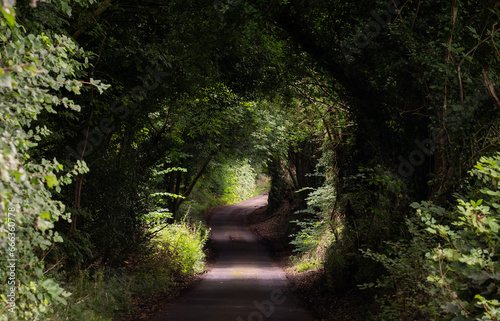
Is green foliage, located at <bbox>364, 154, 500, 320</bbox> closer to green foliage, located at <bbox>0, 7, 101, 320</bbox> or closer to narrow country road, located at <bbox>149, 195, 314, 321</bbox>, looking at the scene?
green foliage, located at <bbox>0, 7, 101, 320</bbox>

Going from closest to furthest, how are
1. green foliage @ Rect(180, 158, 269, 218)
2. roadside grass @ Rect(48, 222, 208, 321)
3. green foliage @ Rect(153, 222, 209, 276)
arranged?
roadside grass @ Rect(48, 222, 208, 321)
green foliage @ Rect(153, 222, 209, 276)
green foliage @ Rect(180, 158, 269, 218)

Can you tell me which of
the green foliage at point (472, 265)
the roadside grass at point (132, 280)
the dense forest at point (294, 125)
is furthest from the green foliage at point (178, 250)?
the green foliage at point (472, 265)

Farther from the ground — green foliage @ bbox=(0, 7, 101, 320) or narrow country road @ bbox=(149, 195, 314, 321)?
green foliage @ bbox=(0, 7, 101, 320)

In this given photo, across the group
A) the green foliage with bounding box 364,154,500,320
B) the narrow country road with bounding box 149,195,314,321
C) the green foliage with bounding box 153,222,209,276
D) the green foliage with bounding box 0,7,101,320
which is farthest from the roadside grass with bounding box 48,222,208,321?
the green foliage with bounding box 364,154,500,320

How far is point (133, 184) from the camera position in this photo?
11008mm

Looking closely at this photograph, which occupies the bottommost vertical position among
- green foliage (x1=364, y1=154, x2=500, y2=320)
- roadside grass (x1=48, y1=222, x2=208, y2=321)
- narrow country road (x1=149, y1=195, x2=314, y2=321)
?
narrow country road (x1=149, y1=195, x2=314, y2=321)

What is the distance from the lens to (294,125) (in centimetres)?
1559

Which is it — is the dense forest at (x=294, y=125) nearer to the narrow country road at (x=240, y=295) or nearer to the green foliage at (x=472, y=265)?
the green foliage at (x=472, y=265)

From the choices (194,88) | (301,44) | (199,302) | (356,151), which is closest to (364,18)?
(301,44)

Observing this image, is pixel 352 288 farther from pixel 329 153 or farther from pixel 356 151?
pixel 329 153

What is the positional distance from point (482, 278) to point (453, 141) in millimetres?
2665

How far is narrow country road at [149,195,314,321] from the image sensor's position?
9383 millimetres

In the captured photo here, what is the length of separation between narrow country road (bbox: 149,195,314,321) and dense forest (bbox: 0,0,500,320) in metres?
1.13

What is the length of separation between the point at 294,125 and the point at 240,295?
6.29 meters
